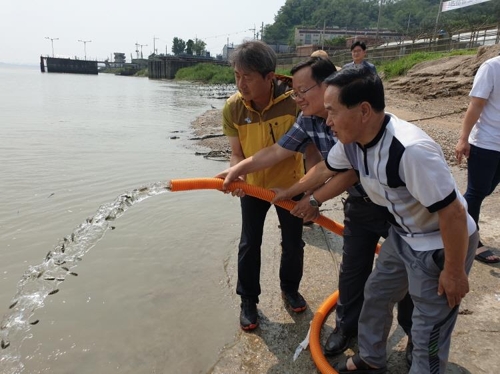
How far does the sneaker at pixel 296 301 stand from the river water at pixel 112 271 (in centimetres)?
51

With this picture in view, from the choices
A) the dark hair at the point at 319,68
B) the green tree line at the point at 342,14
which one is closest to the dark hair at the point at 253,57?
the dark hair at the point at 319,68

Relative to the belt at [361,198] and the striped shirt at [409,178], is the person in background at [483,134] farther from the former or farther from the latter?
the striped shirt at [409,178]

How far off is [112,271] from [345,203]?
288cm

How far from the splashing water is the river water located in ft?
0.04

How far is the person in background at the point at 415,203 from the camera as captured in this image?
1.75m

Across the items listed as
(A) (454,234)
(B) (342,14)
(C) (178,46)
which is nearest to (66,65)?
(C) (178,46)

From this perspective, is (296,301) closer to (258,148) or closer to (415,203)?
(258,148)

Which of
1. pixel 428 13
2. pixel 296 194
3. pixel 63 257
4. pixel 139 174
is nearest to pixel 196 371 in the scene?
pixel 296 194

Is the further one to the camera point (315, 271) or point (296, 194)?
point (315, 271)

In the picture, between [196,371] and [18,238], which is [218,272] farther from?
[18,238]

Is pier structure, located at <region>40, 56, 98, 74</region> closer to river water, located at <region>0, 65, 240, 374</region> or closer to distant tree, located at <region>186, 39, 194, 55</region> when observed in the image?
distant tree, located at <region>186, 39, 194, 55</region>

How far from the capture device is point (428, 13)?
361 feet

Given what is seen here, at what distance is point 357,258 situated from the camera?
2658mm

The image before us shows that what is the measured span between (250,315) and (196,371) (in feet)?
1.98
